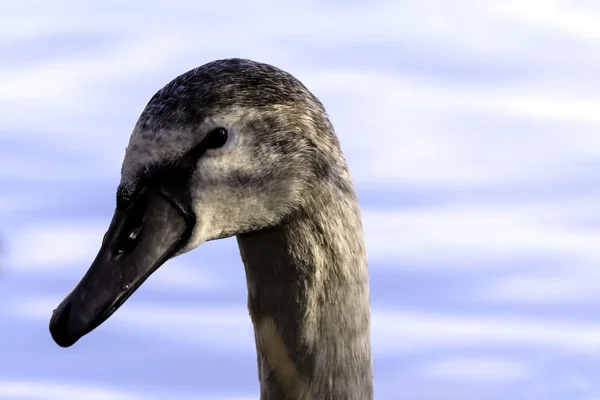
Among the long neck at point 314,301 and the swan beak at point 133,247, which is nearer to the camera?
the swan beak at point 133,247

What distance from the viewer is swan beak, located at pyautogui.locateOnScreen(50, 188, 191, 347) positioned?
652cm

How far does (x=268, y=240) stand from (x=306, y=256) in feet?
0.51

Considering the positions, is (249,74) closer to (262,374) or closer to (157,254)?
(157,254)

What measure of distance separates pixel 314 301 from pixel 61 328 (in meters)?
1.00

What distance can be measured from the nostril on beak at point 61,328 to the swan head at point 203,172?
0.01 m

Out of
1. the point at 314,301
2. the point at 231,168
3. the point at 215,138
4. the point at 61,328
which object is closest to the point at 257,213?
the point at 231,168

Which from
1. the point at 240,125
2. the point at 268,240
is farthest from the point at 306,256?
the point at 240,125

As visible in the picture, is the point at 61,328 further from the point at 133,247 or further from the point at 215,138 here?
the point at 215,138

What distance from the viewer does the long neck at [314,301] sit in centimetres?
675

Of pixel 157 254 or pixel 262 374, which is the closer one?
pixel 157 254

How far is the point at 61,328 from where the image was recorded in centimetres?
640

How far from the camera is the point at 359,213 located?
686 centimetres

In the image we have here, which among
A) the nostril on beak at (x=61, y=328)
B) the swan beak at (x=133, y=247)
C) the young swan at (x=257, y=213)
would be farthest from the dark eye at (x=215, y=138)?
the nostril on beak at (x=61, y=328)

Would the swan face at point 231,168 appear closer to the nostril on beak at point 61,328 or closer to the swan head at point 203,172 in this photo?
the swan head at point 203,172
